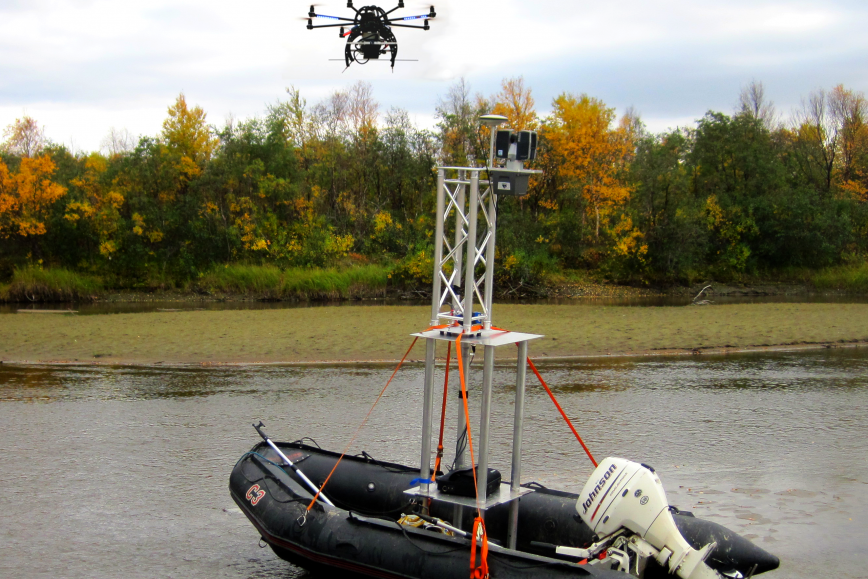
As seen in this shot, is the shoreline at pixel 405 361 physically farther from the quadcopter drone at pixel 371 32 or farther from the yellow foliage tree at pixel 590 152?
the yellow foliage tree at pixel 590 152

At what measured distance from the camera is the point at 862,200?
46.0 metres

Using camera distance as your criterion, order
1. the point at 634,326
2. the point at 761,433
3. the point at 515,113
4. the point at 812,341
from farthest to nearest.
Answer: the point at 515,113, the point at 634,326, the point at 812,341, the point at 761,433

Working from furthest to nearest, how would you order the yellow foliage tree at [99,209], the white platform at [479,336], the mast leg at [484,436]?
the yellow foliage tree at [99,209] → the white platform at [479,336] → the mast leg at [484,436]

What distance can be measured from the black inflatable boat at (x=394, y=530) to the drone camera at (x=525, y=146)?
2763 millimetres

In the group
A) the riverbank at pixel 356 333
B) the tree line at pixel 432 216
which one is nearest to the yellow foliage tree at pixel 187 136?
the tree line at pixel 432 216

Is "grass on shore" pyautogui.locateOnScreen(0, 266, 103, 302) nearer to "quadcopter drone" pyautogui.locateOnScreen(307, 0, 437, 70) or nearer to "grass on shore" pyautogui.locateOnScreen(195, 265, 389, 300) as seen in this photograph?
"grass on shore" pyautogui.locateOnScreen(195, 265, 389, 300)

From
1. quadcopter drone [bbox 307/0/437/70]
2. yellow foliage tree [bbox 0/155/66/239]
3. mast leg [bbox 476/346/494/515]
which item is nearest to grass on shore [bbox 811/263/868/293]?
quadcopter drone [bbox 307/0/437/70]

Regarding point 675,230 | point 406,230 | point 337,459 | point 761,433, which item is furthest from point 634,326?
point 406,230

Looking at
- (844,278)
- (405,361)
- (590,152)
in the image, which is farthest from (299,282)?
(844,278)

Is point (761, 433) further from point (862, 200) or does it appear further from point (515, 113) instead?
point (862, 200)

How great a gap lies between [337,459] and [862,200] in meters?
48.4

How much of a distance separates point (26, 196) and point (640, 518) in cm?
4228

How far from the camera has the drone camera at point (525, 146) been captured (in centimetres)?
538

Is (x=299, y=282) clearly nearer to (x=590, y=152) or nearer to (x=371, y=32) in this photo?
(x=590, y=152)
